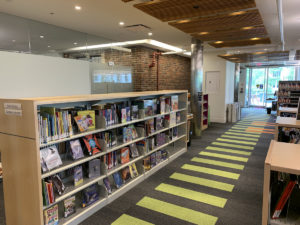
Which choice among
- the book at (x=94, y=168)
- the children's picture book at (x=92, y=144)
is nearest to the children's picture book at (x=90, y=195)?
the book at (x=94, y=168)

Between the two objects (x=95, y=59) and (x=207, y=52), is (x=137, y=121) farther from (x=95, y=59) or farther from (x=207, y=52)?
(x=207, y=52)

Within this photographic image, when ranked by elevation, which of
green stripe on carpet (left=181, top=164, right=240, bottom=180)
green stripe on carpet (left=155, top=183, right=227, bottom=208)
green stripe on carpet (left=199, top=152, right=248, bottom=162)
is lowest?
green stripe on carpet (left=155, top=183, right=227, bottom=208)

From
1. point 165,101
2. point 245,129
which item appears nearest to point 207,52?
point 245,129

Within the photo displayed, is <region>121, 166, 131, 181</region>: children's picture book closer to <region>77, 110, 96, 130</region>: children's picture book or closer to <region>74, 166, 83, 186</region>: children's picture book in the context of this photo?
<region>74, 166, 83, 186</region>: children's picture book

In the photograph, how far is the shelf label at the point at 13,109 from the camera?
216cm

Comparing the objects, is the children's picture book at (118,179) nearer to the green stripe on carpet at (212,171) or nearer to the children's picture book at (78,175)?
the children's picture book at (78,175)

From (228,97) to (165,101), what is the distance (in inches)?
242

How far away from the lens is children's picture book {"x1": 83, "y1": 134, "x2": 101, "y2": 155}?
2.76 metres

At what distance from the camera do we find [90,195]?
2865 millimetres

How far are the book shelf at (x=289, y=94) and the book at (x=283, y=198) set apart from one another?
31.2ft

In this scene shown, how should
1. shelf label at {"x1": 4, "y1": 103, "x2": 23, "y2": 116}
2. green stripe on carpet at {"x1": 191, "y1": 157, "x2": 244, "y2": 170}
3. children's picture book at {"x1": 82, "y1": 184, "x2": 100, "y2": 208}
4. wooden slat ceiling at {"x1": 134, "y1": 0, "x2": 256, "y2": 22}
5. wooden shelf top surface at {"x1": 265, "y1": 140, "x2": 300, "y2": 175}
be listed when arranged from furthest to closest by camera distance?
1. green stripe on carpet at {"x1": 191, "y1": 157, "x2": 244, "y2": 170}
2. wooden slat ceiling at {"x1": 134, "y1": 0, "x2": 256, "y2": 22}
3. children's picture book at {"x1": 82, "y1": 184, "x2": 100, "y2": 208}
4. shelf label at {"x1": 4, "y1": 103, "x2": 23, "y2": 116}
5. wooden shelf top surface at {"x1": 265, "y1": 140, "x2": 300, "y2": 175}

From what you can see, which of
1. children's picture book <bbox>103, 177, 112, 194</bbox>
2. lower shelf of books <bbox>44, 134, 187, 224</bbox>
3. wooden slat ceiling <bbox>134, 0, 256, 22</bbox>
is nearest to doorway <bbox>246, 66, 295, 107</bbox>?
lower shelf of books <bbox>44, 134, 187, 224</bbox>

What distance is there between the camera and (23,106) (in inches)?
83.4

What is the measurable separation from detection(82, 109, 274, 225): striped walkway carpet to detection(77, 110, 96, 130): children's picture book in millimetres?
1116
